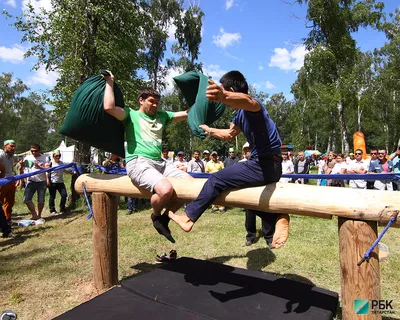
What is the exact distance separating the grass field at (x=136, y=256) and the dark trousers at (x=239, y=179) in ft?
6.18

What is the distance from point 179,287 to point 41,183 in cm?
550

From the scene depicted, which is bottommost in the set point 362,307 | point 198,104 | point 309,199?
point 362,307

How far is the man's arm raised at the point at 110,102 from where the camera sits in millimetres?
3053

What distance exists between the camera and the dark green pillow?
315cm

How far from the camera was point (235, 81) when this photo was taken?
8.11 feet

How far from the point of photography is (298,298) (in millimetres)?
2904

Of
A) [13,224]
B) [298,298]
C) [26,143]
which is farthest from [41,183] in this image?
[26,143]

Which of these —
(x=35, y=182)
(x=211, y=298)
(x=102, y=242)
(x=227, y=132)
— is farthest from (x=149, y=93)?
(x=35, y=182)

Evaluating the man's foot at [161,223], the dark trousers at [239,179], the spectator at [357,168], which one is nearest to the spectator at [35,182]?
the man's foot at [161,223]

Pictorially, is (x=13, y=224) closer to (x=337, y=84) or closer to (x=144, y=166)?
(x=144, y=166)

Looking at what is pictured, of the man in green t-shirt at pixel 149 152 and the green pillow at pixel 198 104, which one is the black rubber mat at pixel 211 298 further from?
the green pillow at pixel 198 104

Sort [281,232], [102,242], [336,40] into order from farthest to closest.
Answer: [336,40] → [102,242] → [281,232]

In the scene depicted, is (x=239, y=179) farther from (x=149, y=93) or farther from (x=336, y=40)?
(x=336, y=40)

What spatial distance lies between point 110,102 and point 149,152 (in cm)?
64
